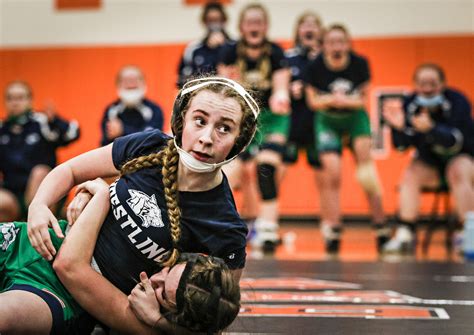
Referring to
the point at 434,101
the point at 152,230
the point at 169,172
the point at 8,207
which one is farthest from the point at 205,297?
the point at 8,207

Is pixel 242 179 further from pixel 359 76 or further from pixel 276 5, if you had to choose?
pixel 276 5

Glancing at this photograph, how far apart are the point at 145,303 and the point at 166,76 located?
9.27 metres

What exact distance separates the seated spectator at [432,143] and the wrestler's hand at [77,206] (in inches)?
170

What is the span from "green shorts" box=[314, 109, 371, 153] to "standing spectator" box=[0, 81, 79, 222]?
2352mm

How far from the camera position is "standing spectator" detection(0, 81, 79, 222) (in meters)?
7.40

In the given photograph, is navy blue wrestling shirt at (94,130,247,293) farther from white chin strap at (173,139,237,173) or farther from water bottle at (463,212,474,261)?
water bottle at (463,212,474,261)

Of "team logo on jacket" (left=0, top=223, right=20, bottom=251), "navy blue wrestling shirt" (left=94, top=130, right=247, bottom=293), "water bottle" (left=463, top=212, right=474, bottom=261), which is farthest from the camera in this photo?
"water bottle" (left=463, top=212, right=474, bottom=261)

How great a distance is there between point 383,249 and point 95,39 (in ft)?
20.4

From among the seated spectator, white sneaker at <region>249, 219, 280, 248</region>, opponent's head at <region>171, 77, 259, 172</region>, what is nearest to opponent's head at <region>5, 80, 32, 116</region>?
white sneaker at <region>249, 219, 280, 248</region>

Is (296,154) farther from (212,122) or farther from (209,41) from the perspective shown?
(212,122)

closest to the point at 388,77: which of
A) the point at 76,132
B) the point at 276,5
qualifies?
the point at 276,5

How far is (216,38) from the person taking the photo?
7414mm

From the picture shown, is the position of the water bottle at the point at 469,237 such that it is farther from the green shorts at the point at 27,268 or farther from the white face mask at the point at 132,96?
the green shorts at the point at 27,268

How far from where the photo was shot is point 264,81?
655 cm
